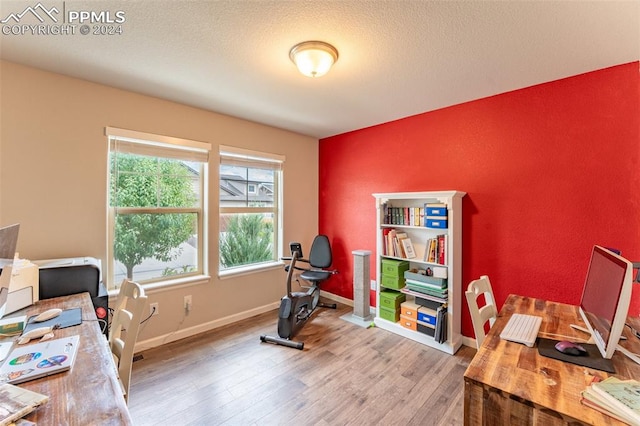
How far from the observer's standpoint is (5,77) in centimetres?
193

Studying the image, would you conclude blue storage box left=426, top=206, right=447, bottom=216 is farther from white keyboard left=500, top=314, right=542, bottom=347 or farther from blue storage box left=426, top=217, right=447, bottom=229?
white keyboard left=500, top=314, right=542, bottom=347

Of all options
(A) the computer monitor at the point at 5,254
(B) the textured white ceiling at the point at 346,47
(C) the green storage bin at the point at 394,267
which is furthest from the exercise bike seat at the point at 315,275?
(A) the computer monitor at the point at 5,254

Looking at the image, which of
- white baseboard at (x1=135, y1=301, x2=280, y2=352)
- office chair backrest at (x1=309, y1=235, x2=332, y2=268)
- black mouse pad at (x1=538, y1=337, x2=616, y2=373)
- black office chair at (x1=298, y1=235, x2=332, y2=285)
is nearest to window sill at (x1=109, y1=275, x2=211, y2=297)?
white baseboard at (x1=135, y1=301, x2=280, y2=352)

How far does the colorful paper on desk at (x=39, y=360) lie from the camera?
0.96m

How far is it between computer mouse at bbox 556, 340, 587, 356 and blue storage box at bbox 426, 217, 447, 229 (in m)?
1.48

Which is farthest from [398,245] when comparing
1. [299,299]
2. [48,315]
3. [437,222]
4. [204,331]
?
[48,315]

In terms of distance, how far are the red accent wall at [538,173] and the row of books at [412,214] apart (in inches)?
11.9

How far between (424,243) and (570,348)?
1866mm

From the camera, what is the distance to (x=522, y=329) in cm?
138

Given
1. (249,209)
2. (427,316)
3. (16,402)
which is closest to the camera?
(16,402)

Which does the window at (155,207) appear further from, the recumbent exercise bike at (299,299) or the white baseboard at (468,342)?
the white baseboard at (468,342)

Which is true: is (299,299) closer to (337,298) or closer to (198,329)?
→ (198,329)

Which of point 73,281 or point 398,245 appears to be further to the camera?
point 398,245

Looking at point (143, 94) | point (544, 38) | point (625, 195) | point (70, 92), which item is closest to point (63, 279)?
point (70, 92)
